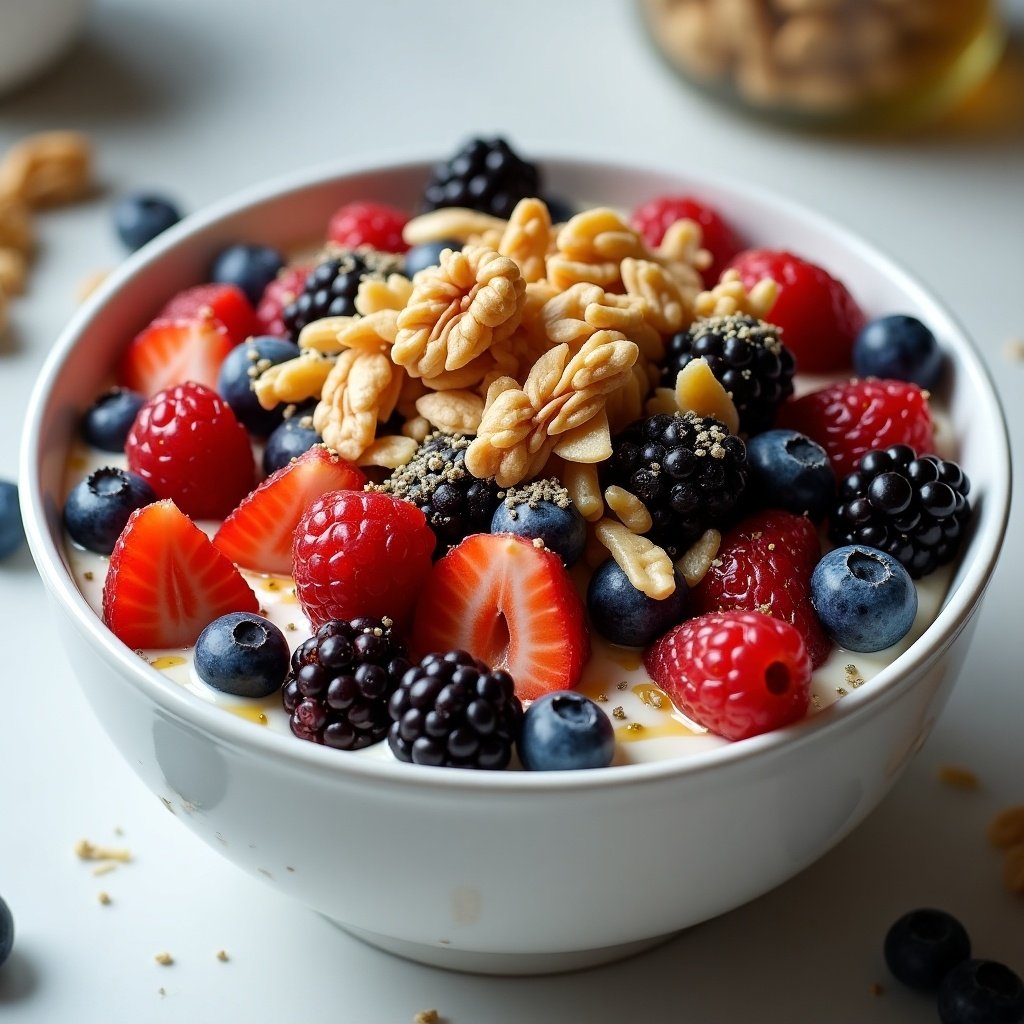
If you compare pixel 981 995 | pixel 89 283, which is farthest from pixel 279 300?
pixel 981 995

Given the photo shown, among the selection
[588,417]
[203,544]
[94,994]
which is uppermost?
[588,417]

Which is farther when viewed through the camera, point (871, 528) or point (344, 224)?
point (344, 224)

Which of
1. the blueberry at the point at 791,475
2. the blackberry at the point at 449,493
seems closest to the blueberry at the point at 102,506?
the blackberry at the point at 449,493

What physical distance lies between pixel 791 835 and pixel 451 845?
305mm

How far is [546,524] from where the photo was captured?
4.31 ft

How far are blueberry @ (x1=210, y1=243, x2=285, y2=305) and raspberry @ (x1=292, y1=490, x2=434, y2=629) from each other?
Result: 501mm

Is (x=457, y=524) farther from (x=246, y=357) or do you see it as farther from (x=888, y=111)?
(x=888, y=111)

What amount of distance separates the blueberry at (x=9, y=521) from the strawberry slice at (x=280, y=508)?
52 centimetres

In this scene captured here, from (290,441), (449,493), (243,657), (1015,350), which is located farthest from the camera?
(1015,350)

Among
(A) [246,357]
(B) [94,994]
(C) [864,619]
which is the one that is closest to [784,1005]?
(C) [864,619]

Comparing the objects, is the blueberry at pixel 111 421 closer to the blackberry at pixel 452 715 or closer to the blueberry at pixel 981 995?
the blackberry at pixel 452 715

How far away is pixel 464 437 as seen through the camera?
55.3 inches

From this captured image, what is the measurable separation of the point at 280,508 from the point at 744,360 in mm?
470

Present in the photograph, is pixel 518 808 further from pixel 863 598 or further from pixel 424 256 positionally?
pixel 424 256
